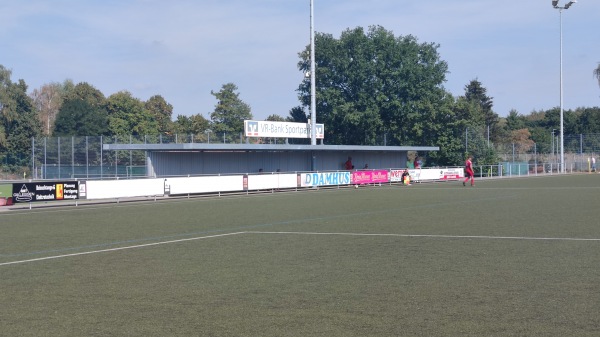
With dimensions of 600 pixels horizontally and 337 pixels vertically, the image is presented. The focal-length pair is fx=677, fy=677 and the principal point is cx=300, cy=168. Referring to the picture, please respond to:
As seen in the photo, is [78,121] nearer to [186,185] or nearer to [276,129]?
[276,129]

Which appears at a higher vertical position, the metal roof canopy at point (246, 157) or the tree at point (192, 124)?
the tree at point (192, 124)

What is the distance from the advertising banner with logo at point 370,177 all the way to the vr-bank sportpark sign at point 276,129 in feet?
17.2

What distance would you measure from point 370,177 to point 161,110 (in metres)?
75.9

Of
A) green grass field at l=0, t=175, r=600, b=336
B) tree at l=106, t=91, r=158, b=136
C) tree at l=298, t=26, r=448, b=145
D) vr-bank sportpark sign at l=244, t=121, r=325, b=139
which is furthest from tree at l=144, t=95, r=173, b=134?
green grass field at l=0, t=175, r=600, b=336

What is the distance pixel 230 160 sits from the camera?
136 feet

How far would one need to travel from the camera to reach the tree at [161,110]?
11331cm

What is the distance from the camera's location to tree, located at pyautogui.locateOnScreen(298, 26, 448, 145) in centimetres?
7688

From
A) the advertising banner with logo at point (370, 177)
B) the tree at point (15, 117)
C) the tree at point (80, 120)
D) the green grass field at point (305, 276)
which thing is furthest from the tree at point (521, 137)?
the green grass field at point (305, 276)

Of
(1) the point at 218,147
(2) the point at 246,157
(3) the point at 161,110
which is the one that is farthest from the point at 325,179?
(3) the point at 161,110

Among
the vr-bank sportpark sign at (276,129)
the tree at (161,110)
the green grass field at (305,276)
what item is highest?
the tree at (161,110)

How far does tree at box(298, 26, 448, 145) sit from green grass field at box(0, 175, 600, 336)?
55.7 meters

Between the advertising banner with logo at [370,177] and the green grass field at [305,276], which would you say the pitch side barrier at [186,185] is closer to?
the advertising banner with logo at [370,177]

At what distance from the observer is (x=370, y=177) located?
156 ft

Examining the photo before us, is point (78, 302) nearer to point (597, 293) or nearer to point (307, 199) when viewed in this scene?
point (597, 293)
